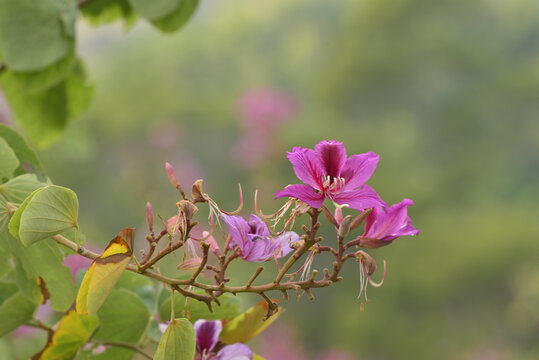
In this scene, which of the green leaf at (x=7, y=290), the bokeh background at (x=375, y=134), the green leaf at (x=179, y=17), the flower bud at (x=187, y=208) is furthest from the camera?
the bokeh background at (x=375, y=134)

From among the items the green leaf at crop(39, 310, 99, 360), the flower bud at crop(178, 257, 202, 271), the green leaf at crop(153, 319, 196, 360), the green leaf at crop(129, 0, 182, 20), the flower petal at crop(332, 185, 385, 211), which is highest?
the green leaf at crop(129, 0, 182, 20)

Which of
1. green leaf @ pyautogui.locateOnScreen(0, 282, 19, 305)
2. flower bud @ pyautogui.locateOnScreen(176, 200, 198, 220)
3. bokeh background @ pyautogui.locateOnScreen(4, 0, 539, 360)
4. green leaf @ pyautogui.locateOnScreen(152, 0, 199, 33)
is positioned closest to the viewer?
flower bud @ pyautogui.locateOnScreen(176, 200, 198, 220)

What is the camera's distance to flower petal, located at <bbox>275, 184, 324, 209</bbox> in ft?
0.68

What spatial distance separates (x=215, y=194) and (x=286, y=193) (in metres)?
3.40

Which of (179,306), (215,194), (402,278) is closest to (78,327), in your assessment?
(179,306)

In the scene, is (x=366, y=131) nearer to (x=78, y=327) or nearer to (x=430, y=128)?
(x=430, y=128)

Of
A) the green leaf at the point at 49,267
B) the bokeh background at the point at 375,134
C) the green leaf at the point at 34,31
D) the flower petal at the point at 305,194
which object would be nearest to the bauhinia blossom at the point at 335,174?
the flower petal at the point at 305,194

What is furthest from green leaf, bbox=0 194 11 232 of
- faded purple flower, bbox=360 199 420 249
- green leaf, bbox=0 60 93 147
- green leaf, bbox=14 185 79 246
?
green leaf, bbox=0 60 93 147

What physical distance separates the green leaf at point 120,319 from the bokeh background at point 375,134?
1853 millimetres

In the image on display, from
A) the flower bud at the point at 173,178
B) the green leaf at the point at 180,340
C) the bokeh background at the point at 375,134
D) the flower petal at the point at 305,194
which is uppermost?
the flower bud at the point at 173,178

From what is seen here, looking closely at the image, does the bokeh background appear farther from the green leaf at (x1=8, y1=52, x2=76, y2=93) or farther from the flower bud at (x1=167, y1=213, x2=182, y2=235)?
the flower bud at (x1=167, y1=213, x2=182, y2=235)

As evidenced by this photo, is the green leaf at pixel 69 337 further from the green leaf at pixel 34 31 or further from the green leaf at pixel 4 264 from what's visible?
the green leaf at pixel 34 31

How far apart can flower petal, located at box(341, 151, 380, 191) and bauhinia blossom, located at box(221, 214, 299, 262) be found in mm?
26

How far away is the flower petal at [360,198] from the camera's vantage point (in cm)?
21
